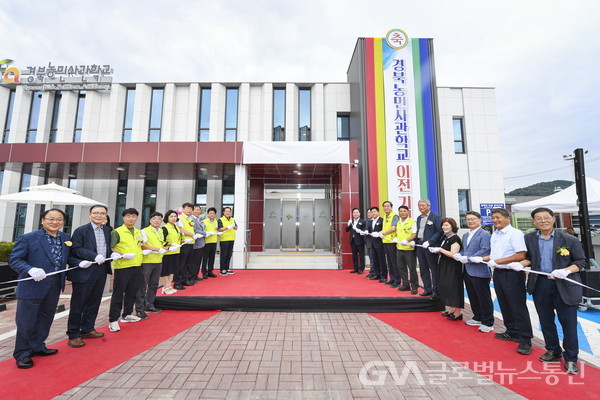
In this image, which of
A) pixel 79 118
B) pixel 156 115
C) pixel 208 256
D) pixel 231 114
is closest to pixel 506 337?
pixel 208 256

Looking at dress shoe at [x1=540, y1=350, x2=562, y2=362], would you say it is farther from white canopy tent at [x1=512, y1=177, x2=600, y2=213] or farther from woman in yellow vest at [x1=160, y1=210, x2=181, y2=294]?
white canopy tent at [x1=512, y1=177, x2=600, y2=213]

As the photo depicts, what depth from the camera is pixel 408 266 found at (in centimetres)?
528

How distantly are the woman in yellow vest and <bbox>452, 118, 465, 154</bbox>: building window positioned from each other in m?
12.7

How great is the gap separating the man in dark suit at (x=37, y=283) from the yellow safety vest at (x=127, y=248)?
644mm

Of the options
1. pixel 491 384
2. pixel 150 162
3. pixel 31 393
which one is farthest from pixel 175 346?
pixel 150 162

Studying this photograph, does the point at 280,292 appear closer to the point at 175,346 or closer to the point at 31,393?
the point at 175,346

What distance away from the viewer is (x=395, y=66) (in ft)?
33.6

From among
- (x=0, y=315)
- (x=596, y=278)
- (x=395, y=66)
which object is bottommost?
(x=0, y=315)

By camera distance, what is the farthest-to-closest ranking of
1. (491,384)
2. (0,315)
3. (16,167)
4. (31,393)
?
(16,167) < (0,315) < (491,384) < (31,393)

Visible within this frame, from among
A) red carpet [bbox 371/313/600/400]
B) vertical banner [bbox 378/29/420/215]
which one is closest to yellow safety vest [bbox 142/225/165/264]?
red carpet [bbox 371/313/600/400]

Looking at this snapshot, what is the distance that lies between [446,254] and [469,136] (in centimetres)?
1078

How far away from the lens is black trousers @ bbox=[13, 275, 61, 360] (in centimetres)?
281

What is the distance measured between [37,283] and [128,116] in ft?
41.5

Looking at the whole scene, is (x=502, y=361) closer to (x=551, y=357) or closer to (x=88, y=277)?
(x=551, y=357)
